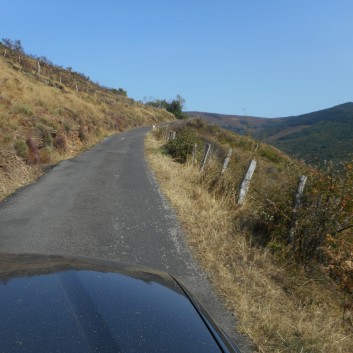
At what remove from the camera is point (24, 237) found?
20.6 feet

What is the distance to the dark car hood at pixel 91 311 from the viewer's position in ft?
5.88

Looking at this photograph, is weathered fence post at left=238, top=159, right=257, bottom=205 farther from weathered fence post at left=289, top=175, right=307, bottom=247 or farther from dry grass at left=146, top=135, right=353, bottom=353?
weathered fence post at left=289, top=175, right=307, bottom=247

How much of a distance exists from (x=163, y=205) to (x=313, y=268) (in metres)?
3.59

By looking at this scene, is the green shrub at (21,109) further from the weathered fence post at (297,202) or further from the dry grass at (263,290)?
the weathered fence post at (297,202)

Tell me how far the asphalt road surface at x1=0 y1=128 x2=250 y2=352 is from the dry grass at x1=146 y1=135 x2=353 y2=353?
0.75ft

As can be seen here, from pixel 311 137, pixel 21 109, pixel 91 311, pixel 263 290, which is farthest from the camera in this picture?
pixel 311 137

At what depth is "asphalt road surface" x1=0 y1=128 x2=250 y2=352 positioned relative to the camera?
5641 mm

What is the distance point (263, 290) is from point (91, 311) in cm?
353

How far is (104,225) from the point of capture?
23.9 feet

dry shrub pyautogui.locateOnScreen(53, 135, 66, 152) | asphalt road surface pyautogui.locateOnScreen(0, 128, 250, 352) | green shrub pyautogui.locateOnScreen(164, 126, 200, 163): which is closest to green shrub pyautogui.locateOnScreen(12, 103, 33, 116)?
dry shrub pyautogui.locateOnScreen(53, 135, 66, 152)

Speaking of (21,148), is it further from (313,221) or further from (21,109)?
(313,221)

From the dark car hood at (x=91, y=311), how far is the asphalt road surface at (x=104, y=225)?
1824 millimetres

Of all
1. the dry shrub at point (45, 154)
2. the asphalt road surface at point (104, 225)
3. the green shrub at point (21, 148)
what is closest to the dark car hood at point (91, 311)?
the asphalt road surface at point (104, 225)

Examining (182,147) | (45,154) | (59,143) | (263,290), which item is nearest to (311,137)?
(182,147)
